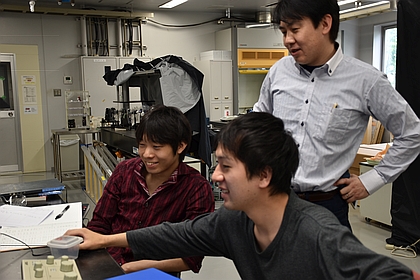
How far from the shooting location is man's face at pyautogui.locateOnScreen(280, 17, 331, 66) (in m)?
1.45

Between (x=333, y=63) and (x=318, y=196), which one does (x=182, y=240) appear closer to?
(x=318, y=196)

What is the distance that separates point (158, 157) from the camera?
5.12ft

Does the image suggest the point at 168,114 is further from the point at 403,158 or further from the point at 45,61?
the point at 45,61

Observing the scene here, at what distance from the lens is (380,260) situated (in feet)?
2.56

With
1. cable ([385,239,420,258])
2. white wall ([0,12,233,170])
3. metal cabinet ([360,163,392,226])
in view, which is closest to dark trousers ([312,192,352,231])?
cable ([385,239,420,258])

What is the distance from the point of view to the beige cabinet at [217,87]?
21.8 feet

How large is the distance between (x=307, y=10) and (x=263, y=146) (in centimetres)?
65

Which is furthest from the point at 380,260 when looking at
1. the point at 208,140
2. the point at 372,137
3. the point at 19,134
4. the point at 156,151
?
the point at 372,137

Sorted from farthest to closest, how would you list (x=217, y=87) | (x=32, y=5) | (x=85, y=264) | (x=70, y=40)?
(x=217, y=87), (x=70, y=40), (x=32, y=5), (x=85, y=264)

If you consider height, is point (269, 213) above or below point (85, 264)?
above

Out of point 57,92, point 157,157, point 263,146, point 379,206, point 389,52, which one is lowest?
point 379,206

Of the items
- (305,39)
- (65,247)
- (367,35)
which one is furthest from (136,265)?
(367,35)

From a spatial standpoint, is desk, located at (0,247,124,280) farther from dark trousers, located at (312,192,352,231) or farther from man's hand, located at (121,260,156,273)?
dark trousers, located at (312,192,352,231)

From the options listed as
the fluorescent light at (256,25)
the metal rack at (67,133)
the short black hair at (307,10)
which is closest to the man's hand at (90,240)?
the short black hair at (307,10)
